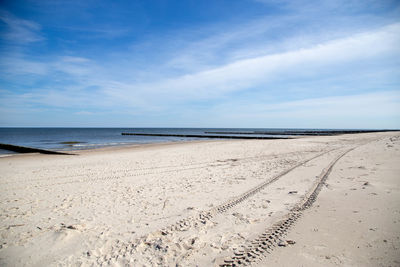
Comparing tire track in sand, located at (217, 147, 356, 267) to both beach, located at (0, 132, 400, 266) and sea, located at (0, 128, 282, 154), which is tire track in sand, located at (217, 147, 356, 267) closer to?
beach, located at (0, 132, 400, 266)

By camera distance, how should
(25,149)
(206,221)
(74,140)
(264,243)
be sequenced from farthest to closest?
1. (74,140)
2. (25,149)
3. (206,221)
4. (264,243)

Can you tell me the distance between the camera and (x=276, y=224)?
12.3 ft

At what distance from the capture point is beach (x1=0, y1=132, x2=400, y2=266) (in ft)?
9.68

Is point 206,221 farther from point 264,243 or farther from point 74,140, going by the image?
point 74,140

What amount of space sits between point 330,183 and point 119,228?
573 centimetres

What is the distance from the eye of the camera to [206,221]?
3.97 metres

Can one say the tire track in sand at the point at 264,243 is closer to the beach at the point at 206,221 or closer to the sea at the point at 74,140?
the beach at the point at 206,221

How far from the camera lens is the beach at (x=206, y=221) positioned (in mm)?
2951

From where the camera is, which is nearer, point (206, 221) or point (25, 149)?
point (206, 221)

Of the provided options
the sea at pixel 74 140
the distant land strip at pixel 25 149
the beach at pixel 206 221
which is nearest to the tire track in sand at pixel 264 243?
the beach at pixel 206 221

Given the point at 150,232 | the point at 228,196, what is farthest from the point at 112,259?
the point at 228,196

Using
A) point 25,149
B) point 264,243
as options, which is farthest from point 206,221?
point 25,149

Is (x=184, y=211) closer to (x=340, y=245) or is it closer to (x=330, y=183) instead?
(x=340, y=245)

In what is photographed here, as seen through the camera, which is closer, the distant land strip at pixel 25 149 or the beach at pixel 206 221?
the beach at pixel 206 221
